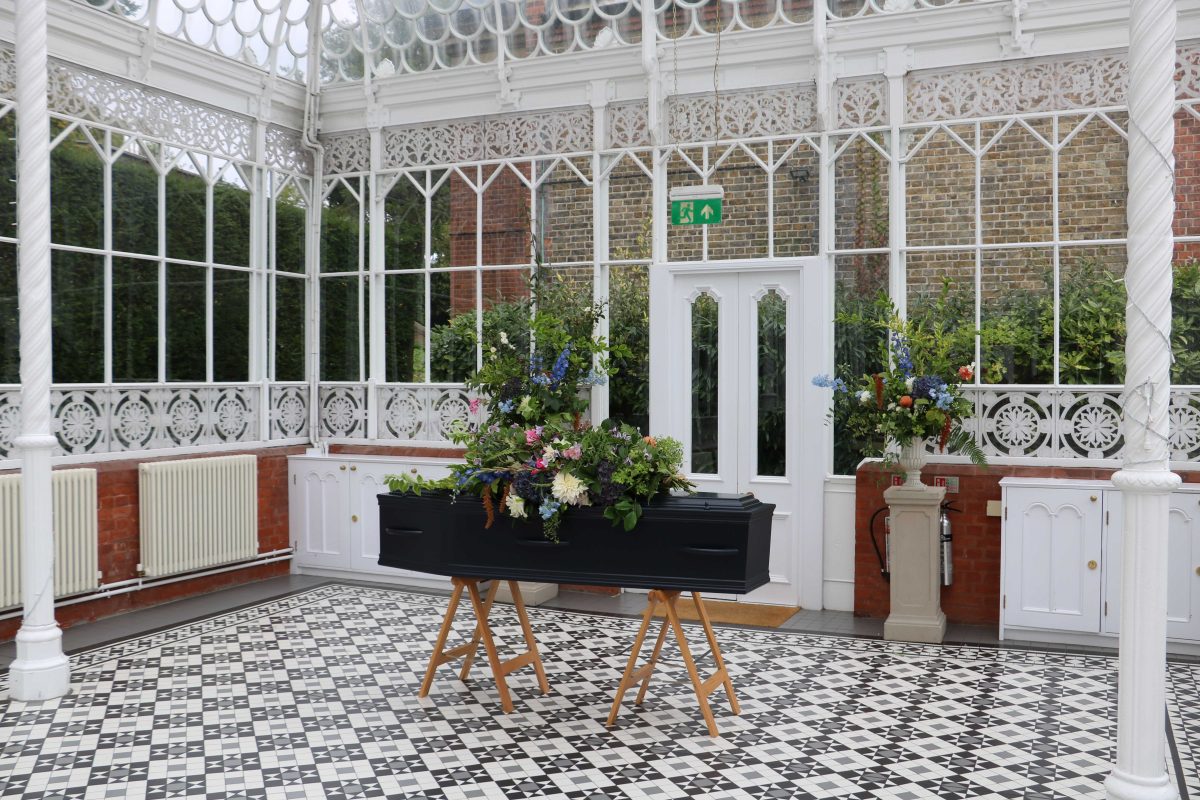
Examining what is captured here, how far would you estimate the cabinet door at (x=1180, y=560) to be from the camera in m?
6.56

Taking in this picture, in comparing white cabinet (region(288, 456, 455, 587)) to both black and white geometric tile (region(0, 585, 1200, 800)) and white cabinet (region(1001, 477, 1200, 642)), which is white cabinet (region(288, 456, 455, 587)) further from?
white cabinet (region(1001, 477, 1200, 642))

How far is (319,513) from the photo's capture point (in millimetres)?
9172

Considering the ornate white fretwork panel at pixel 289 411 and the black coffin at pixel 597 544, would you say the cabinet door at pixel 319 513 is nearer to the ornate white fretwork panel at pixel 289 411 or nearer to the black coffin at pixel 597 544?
the ornate white fretwork panel at pixel 289 411

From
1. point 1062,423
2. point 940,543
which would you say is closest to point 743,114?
point 1062,423

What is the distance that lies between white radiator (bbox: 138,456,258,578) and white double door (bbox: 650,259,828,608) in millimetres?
3283

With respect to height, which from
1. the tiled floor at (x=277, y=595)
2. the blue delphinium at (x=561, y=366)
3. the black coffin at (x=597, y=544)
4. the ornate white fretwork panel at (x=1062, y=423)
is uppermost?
the blue delphinium at (x=561, y=366)

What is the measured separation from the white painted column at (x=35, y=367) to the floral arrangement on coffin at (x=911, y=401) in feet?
14.9

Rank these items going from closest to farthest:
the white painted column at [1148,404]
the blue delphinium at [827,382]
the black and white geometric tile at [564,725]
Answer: the white painted column at [1148,404]
the black and white geometric tile at [564,725]
the blue delphinium at [827,382]

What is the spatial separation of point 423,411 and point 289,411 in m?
1.20

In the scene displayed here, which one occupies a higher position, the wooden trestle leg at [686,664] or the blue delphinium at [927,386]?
the blue delphinium at [927,386]

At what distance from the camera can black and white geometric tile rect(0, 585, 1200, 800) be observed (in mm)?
4539

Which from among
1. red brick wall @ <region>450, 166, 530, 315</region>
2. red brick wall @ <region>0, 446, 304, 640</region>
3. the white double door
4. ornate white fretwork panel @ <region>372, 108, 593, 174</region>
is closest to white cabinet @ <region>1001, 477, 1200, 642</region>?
the white double door

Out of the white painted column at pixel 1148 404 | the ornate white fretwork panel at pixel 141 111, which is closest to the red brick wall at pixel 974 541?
the white painted column at pixel 1148 404

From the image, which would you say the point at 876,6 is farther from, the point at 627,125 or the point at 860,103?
the point at 627,125
